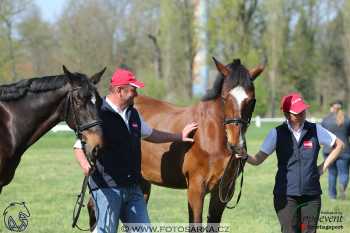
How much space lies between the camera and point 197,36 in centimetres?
4538

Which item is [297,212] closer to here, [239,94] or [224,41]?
[239,94]

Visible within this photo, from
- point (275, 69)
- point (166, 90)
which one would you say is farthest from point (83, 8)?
point (275, 69)

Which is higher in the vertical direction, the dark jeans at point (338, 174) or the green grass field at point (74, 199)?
the dark jeans at point (338, 174)

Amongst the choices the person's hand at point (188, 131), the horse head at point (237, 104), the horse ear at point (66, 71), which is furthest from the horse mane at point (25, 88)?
the horse head at point (237, 104)

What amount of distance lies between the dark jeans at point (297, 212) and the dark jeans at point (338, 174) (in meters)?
6.22

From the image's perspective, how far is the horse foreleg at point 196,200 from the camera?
6.37 meters

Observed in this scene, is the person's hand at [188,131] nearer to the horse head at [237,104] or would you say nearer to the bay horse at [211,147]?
the bay horse at [211,147]

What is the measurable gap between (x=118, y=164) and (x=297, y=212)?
1.89m

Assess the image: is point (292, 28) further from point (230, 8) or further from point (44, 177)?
point (44, 177)

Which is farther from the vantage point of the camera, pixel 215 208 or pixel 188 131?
pixel 215 208

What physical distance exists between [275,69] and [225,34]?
5.32m

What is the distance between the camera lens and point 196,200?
6375 mm

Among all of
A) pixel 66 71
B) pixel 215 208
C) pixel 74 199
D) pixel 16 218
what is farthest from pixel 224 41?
pixel 66 71

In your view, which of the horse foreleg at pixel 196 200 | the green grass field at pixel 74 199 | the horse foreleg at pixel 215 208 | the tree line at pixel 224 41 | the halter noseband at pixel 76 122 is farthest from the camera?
the tree line at pixel 224 41
